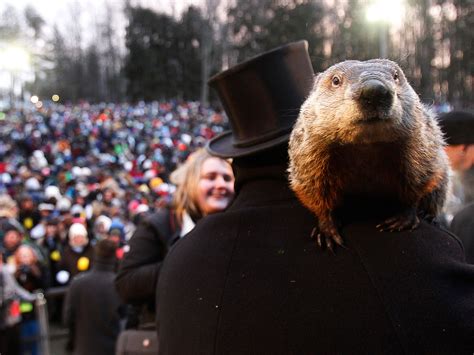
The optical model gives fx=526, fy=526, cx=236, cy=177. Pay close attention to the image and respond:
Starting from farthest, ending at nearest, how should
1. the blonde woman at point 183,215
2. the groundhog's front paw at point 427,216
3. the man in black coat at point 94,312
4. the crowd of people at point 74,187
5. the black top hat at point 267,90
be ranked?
the crowd of people at point 74,187 → the man in black coat at point 94,312 → the blonde woman at point 183,215 → the black top hat at point 267,90 → the groundhog's front paw at point 427,216

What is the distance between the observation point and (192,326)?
1.44 metres

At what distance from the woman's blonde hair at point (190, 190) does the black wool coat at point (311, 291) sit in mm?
1790

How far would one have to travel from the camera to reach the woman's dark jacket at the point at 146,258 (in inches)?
122

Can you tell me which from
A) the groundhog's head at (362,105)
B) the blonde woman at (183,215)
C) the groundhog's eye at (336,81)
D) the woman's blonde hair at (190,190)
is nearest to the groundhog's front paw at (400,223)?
the groundhog's head at (362,105)

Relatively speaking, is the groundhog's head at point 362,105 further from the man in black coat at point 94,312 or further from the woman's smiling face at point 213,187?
the man in black coat at point 94,312

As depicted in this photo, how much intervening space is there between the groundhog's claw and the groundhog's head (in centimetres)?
21

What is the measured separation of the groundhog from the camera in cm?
123

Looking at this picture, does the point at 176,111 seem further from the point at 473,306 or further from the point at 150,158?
the point at 473,306

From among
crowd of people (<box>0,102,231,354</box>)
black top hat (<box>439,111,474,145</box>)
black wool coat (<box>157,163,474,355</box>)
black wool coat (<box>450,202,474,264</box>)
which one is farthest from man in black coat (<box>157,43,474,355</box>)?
crowd of people (<box>0,102,231,354</box>)

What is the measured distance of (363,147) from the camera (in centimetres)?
132

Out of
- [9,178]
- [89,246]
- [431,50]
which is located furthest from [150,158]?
[431,50]

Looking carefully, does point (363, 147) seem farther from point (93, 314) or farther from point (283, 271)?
point (93, 314)

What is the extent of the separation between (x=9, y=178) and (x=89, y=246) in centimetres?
954

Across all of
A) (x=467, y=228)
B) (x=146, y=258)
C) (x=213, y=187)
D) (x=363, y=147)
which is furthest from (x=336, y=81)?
(x=146, y=258)
